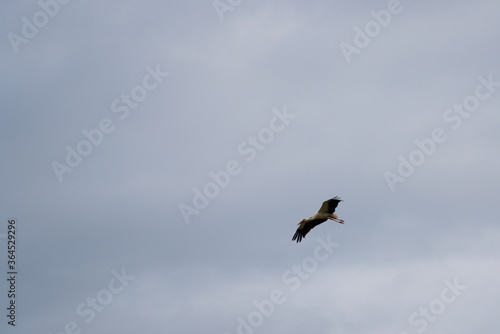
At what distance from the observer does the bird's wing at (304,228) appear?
142m

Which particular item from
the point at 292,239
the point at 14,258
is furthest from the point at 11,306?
the point at 292,239

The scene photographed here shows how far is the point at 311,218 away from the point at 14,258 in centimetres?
2483

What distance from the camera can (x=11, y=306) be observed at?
13712 centimetres

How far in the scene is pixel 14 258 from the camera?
136 meters

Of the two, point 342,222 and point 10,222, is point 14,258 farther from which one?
point 342,222

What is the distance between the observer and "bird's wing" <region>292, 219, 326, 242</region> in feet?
464

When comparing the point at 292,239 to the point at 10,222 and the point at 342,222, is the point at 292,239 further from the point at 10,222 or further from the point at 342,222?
the point at 10,222

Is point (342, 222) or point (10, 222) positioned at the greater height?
point (10, 222)

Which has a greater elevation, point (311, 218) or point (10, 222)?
point (10, 222)

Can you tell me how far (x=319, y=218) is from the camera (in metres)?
141

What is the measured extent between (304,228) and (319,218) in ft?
8.18

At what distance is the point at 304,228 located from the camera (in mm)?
142625

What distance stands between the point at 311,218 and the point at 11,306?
25792mm

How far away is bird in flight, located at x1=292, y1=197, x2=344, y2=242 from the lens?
138500 millimetres
